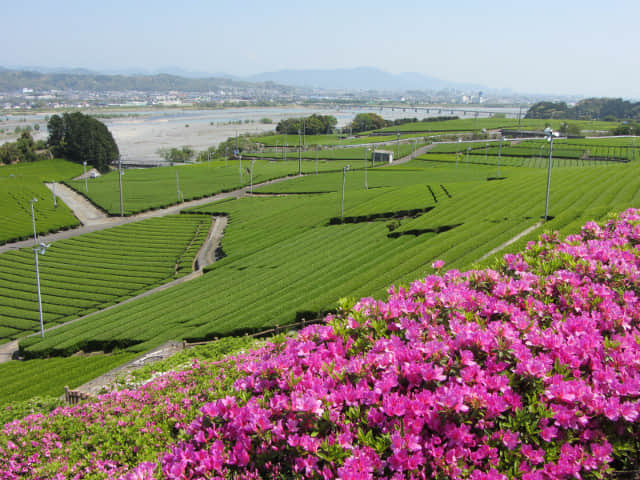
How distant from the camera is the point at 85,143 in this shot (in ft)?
375

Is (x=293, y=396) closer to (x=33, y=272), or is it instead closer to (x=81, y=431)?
(x=81, y=431)

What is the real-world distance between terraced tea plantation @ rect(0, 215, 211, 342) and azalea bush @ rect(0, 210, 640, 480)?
30.6 metres

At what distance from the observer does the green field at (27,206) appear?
172 ft

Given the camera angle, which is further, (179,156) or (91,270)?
(179,156)

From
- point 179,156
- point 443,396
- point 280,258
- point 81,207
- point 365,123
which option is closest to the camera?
point 443,396

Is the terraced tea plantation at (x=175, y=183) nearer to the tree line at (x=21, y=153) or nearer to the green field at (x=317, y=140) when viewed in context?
the green field at (x=317, y=140)

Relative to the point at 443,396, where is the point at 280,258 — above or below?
below

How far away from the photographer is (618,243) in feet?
29.3

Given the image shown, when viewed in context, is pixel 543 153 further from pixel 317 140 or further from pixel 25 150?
pixel 25 150

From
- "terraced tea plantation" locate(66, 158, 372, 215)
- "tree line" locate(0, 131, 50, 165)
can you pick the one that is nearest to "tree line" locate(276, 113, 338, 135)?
"terraced tea plantation" locate(66, 158, 372, 215)

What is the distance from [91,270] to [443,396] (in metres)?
41.9

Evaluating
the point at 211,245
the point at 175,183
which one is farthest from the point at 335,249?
the point at 175,183

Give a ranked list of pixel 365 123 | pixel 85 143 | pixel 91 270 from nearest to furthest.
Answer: pixel 91 270 < pixel 85 143 < pixel 365 123

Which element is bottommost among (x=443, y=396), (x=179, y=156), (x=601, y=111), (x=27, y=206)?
(x=27, y=206)
